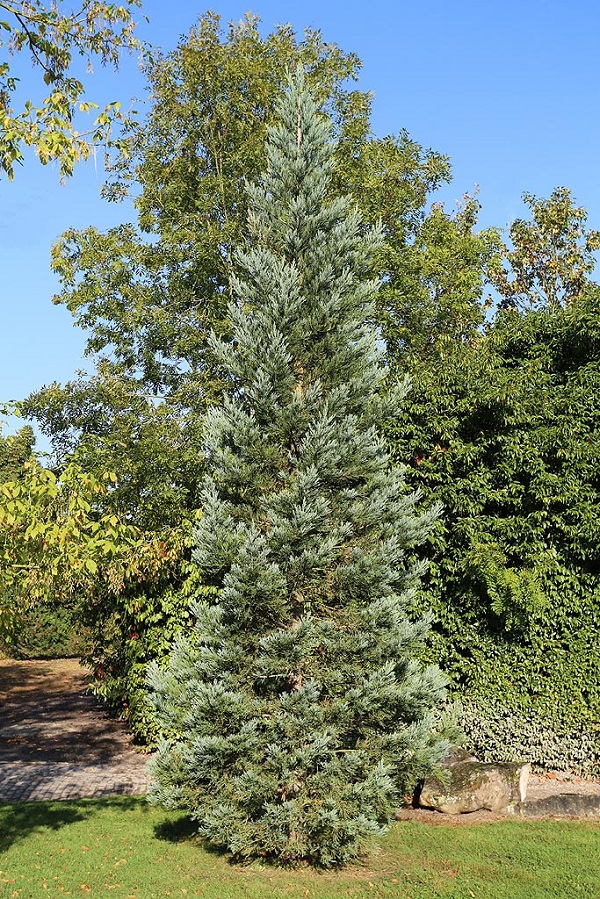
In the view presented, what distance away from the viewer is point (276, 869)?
25.3ft

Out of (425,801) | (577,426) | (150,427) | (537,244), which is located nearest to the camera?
(425,801)

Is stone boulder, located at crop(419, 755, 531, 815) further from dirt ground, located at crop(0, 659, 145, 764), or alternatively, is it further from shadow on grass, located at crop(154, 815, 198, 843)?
dirt ground, located at crop(0, 659, 145, 764)

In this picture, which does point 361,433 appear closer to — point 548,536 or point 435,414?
point 435,414

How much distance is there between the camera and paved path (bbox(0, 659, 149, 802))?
11023mm

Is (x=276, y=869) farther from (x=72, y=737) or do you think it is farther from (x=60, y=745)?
(x=72, y=737)

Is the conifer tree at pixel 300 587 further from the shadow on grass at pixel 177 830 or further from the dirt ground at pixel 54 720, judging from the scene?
the dirt ground at pixel 54 720

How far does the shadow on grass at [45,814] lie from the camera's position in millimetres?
8656

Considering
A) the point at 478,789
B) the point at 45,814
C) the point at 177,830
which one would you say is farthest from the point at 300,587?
the point at 45,814

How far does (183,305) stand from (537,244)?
1557 centimetres

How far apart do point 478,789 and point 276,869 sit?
3.22 m

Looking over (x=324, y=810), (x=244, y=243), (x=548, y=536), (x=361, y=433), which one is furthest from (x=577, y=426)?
(x=244, y=243)

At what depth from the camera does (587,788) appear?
10.1 metres

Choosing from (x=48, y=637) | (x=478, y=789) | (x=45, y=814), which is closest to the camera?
(x=45, y=814)

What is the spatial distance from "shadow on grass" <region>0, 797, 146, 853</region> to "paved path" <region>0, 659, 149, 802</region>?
1.90 ft
